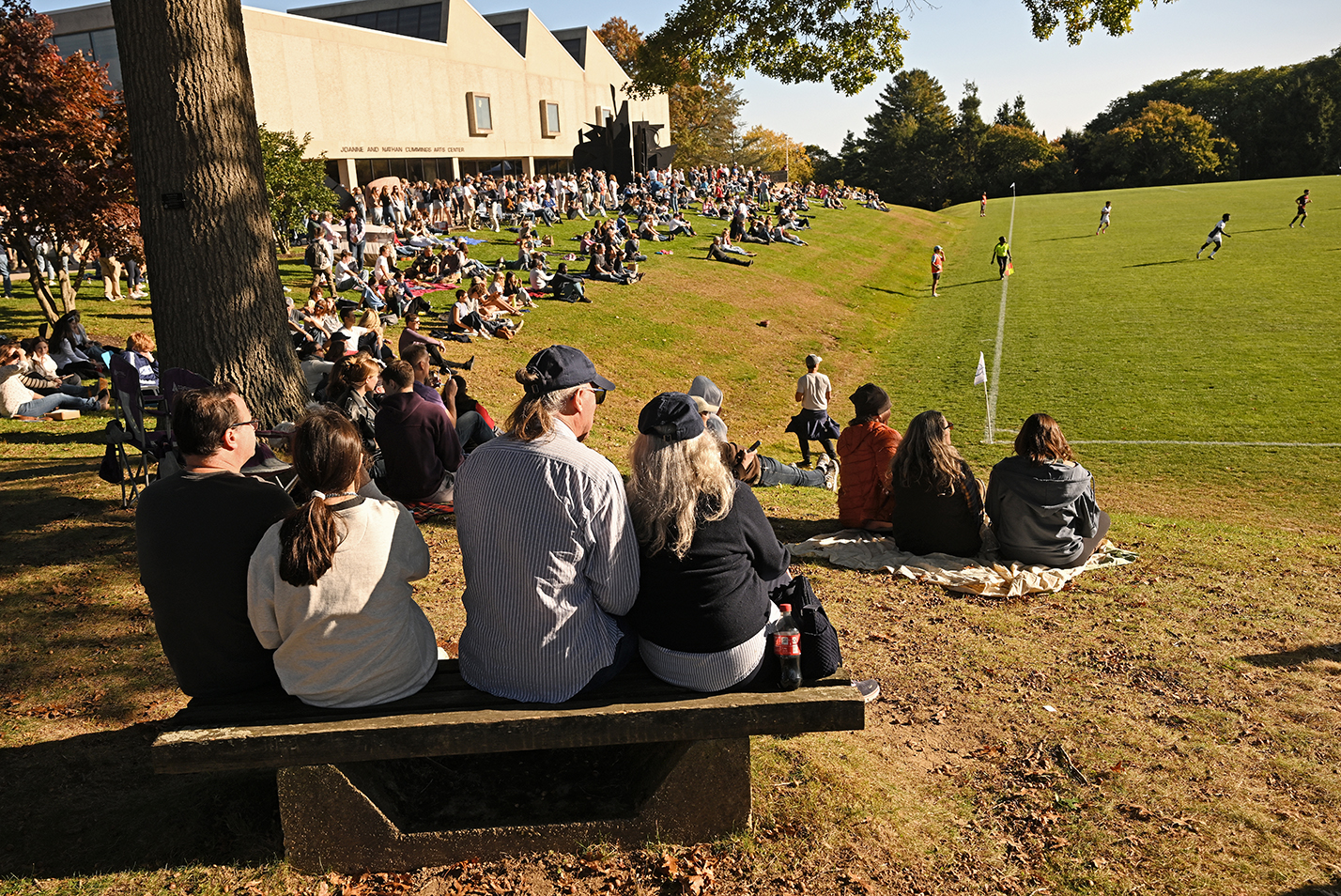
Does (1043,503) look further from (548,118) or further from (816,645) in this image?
(548,118)

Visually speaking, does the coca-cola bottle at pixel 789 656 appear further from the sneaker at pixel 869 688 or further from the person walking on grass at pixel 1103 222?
the person walking on grass at pixel 1103 222

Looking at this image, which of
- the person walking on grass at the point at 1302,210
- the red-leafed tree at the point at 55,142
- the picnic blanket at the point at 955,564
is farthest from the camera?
the person walking on grass at the point at 1302,210

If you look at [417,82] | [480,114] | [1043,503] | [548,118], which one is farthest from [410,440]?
[548,118]

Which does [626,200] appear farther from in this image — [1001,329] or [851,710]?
[851,710]

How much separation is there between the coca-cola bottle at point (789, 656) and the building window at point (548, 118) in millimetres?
54391

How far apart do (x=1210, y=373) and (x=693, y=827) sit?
17.5 meters

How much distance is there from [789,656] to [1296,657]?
148 inches

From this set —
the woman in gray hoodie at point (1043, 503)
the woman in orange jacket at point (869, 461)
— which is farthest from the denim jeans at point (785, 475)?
the woman in gray hoodie at point (1043, 503)

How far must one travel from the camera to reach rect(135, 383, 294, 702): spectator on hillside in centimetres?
314

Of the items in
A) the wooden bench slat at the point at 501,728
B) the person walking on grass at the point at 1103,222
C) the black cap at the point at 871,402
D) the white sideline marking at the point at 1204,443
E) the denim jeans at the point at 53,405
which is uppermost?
the person walking on grass at the point at 1103,222

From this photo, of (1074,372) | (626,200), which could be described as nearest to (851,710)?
(1074,372)

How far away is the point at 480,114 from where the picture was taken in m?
47.3

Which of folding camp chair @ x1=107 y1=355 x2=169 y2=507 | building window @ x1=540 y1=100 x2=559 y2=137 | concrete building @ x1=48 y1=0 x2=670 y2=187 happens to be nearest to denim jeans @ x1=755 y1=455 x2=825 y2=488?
folding camp chair @ x1=107 y1=355 x2=169 y2=507

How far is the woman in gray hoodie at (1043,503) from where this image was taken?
629cm
